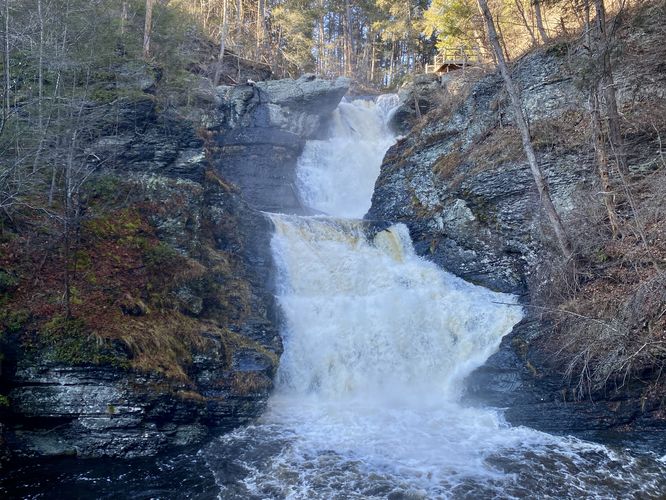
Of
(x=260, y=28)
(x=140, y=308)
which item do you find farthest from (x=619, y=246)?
(x=260, y=28)

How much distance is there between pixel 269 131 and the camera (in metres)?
21.6

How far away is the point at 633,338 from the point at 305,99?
1796cm

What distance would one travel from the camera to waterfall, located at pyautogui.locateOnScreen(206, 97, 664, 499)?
6875 mm

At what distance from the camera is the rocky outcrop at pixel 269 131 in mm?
20484

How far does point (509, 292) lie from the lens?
42.2 feet

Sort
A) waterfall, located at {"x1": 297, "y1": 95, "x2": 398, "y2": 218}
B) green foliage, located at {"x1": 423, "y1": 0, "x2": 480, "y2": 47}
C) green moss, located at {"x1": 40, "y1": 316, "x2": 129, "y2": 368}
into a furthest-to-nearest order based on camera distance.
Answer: green foliage, located at {"x1": 423, "y1": 0, "x2": 480, "y2": 47} < waterfall, located at {"x1": 297, "y1": 95, "x2": 398, "y2": 218} < green moss, located at {"x1": 40, "y1": 316, "x2": 129, "y2": 368}

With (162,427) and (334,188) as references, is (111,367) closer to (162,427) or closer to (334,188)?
(162,427)

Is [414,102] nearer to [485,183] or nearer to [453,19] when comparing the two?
[453,19]

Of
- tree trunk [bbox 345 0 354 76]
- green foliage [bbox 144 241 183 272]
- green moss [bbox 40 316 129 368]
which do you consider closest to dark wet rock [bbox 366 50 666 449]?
green foliage [bbox 144 241 183 272]

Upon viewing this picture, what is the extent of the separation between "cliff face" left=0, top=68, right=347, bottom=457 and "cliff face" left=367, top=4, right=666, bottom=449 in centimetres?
563

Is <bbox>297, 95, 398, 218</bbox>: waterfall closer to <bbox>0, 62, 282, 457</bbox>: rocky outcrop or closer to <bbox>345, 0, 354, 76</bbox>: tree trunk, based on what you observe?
<bbox>0, 62, 282, 457</bbox>: rocky outcrop

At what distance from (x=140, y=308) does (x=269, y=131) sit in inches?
562

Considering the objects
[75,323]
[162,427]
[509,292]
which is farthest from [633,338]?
[75,323]

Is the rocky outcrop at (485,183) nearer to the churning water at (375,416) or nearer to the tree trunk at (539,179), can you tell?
the churning water at (375,416)
